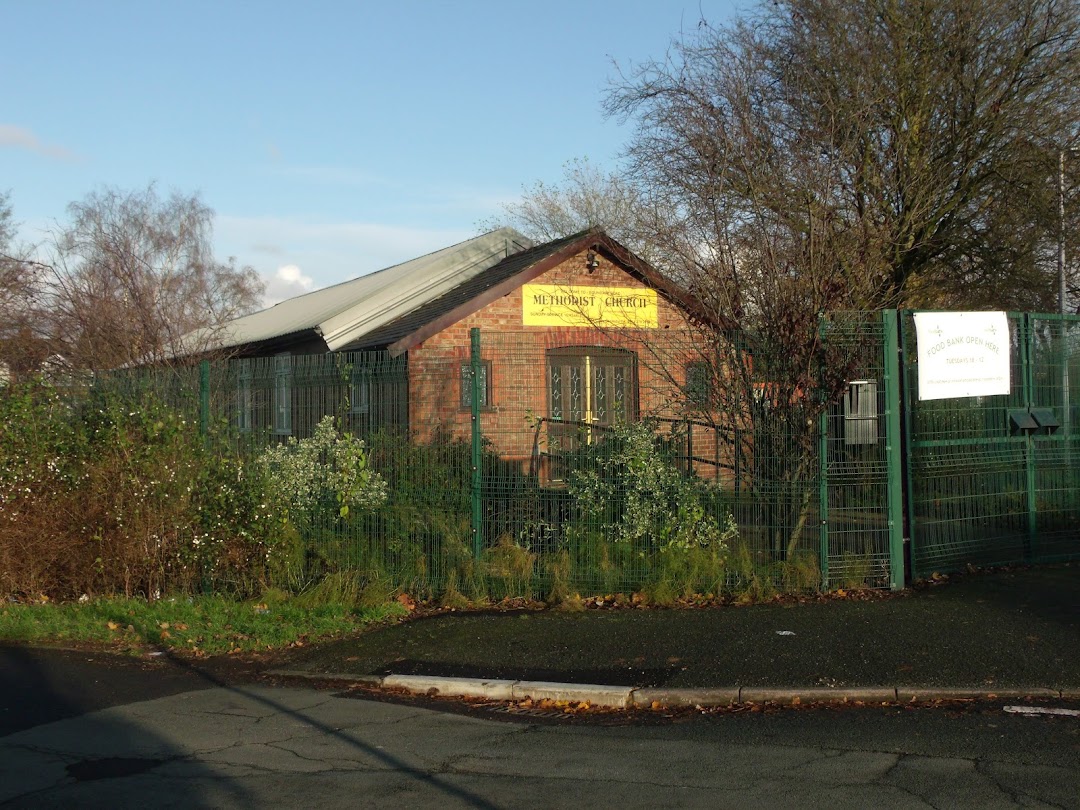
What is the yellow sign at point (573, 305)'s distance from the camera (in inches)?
649

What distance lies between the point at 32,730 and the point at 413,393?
466 centimetres

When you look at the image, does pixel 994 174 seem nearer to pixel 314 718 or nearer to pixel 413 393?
pixel 413 393

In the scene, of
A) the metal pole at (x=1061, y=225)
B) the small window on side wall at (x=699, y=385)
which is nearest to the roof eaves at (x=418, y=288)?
the small window on side wall at (x=699, y=385)

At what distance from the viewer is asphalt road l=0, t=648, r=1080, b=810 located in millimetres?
5121

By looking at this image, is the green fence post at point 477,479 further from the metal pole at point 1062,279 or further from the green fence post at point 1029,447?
the metal pole at point 1062,279

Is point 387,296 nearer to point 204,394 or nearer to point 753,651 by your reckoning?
point 204,394

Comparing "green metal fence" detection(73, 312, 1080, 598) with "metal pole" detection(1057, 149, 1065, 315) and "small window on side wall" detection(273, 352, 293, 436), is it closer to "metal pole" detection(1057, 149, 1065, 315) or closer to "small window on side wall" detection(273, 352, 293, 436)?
"small window on side wall" detection(273, 352, 293, 436)

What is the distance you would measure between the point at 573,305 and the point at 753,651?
369 inches

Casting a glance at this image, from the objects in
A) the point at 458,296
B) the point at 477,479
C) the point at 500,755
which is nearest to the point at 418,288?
the point at 458,296

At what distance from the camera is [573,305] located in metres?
16.3

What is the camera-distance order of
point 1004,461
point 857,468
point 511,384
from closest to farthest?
1. point 857,468
2. point 511,384
3. point 1004,461

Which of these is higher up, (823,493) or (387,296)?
(387,296)

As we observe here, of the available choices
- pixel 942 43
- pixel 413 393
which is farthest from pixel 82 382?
pixel 942 43

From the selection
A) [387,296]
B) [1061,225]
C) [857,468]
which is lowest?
[857,468]
